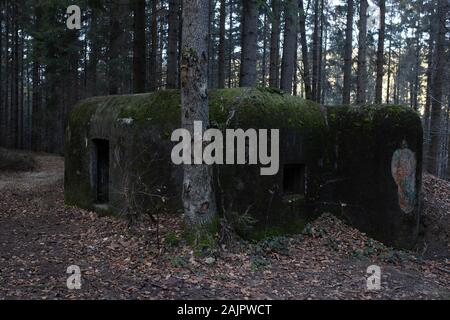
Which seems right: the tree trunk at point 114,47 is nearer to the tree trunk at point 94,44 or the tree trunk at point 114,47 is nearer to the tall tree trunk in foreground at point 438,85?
the tree trunk at point 94,44

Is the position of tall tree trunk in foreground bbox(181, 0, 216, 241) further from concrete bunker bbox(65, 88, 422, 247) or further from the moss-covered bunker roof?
the moss-covered bunker roof

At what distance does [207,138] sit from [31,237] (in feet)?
13.0

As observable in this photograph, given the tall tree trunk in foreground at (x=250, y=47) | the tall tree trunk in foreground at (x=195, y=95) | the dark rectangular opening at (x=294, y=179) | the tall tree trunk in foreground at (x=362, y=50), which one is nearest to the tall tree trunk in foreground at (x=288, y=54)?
the tall tree trunk in foreground at (x=250, y=47)

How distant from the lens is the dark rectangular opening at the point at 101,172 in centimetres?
945

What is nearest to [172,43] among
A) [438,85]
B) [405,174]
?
[405,174]

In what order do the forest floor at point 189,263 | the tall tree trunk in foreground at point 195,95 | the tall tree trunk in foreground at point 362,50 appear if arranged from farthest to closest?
the tall tree trunk in foreground at point 362,50 → the tall tree trunk in foreground at point 195,95 → the forest floor at point 189,263

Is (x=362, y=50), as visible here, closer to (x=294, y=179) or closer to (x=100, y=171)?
(x=294, y=179)

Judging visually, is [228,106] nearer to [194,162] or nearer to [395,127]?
[194,162]

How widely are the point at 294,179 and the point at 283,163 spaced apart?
89 cm

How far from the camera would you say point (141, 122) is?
800 cm

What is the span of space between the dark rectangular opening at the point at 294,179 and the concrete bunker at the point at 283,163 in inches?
0.8

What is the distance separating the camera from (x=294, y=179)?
845 cm

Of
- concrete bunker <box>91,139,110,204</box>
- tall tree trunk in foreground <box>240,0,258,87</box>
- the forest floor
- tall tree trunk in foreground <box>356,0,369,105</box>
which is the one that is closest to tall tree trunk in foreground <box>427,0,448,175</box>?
tall tree trunk in foreground <box>356,0,369,105</box>
